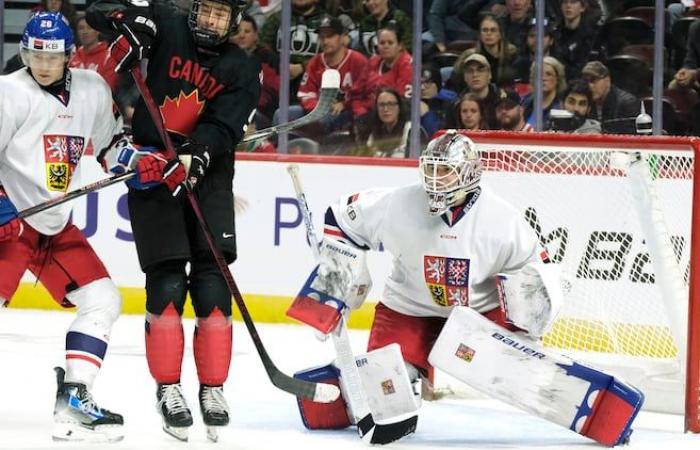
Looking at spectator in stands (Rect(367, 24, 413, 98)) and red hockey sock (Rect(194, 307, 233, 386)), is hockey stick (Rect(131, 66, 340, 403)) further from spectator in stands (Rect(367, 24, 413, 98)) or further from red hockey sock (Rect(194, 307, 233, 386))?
spectator in stands (Rect(367, 24, 413, 98))

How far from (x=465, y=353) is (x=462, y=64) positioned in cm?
256

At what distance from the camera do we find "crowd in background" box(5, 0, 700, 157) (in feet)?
20.4

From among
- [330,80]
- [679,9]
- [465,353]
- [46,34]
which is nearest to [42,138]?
[46,34]

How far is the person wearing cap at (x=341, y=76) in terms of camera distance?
21.3ft

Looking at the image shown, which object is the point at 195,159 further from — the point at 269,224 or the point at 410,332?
the point at 269,224

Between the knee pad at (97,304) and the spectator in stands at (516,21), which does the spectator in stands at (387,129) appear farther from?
the knee pad at (97,304)

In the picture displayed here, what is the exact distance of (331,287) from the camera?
405 cm

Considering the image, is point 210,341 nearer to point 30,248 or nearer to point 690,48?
point 30,248

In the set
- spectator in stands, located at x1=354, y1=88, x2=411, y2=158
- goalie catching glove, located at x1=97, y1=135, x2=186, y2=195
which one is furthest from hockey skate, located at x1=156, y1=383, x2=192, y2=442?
spectator in stands, located at x1=354, y1=88, x2=411, y2=158

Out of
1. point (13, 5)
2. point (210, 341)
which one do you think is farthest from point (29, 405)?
point (13, 5)

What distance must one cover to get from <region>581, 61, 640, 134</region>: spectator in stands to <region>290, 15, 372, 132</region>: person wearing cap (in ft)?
2.86

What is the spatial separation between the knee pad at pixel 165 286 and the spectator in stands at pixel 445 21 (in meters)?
2.70

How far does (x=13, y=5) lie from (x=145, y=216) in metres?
2.87

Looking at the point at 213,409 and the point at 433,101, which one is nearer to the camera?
the point at 213,409
